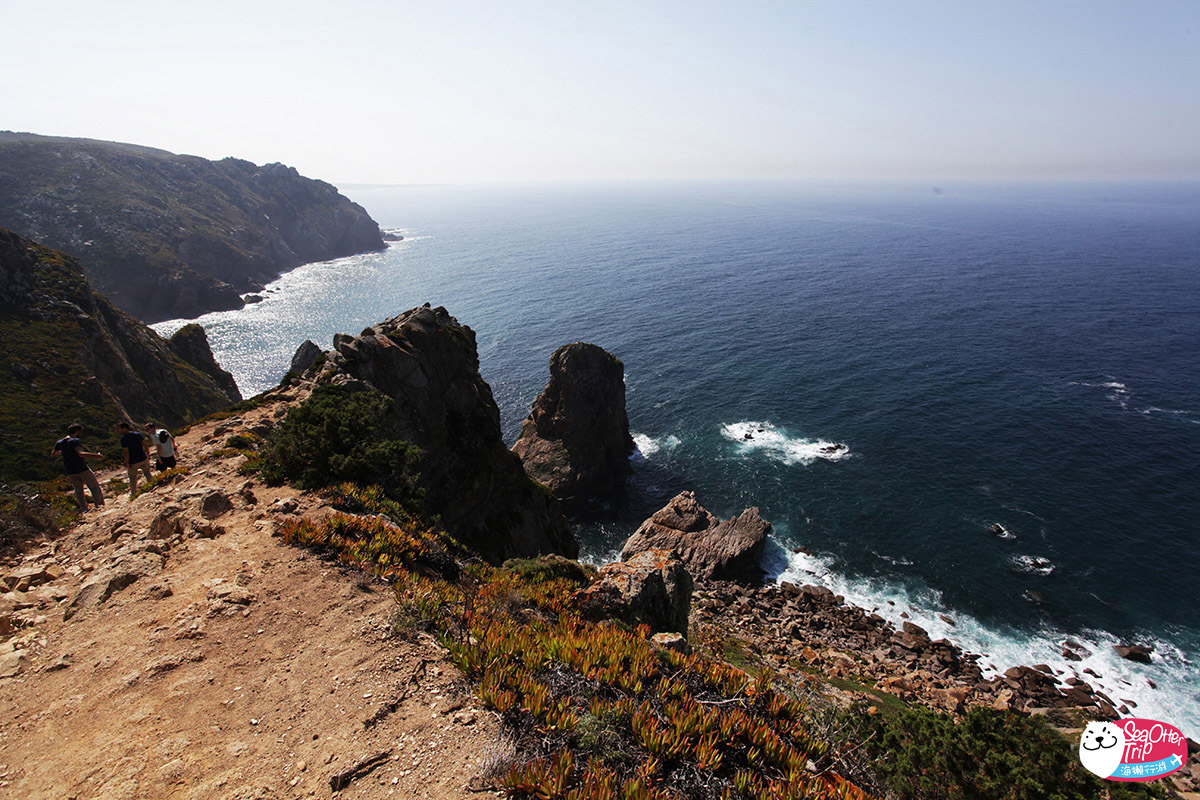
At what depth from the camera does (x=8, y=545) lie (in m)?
13.6

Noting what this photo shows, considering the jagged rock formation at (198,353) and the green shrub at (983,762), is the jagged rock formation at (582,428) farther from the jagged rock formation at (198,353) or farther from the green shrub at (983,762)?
the jagged rock formation at (198,353)

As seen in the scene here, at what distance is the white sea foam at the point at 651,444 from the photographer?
64.0m

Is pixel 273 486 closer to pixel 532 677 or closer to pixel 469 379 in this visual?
pixel 532 677

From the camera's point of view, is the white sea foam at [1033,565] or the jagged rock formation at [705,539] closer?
the white sea foam at [1033,565]

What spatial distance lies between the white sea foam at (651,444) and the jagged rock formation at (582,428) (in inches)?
114

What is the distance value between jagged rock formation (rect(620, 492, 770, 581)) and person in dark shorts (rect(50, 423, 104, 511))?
124 feet

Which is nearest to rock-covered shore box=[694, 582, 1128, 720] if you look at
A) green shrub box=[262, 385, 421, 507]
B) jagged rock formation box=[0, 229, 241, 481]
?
green shrub box=[262, 385, 421, 507]

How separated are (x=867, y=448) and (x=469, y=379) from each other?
47.3 metres

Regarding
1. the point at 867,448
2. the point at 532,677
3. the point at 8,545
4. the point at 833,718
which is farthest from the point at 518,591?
the point at 867,448

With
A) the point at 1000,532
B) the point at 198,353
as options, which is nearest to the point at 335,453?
the point at 1000,532

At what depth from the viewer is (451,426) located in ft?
113

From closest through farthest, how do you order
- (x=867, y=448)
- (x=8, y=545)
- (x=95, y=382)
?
(x=8, y=545) → (x=95, y=382) → (x=867, y=448)

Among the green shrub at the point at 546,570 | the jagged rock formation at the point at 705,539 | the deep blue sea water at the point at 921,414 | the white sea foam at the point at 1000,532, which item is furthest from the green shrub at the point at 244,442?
the white sea foam at the point at 1000,532

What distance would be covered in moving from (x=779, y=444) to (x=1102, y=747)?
50.8 metres
